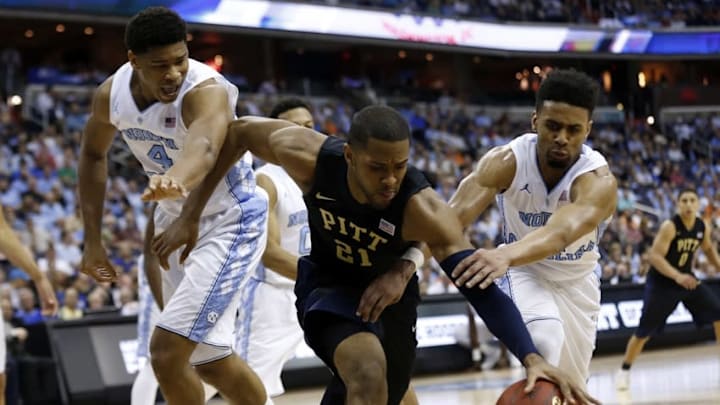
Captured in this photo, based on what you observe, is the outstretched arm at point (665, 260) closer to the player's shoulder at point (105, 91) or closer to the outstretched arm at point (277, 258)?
the outstretched arm at point (277, 258)

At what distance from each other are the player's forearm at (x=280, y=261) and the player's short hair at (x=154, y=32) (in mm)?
1801

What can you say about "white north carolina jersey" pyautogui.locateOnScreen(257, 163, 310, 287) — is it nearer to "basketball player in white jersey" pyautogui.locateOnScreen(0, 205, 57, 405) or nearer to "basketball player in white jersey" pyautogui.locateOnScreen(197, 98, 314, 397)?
"basketball player in white jersey" pyautogui.locateOnScreen(197, 98, 314, 397)

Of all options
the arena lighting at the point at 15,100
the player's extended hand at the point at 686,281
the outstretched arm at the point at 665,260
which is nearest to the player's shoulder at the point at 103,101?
the outstretched arm at the point at 665,260

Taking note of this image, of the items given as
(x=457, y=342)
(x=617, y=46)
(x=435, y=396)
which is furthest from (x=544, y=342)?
(x=617, y=46)

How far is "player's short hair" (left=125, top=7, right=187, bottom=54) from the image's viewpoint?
5.00 m

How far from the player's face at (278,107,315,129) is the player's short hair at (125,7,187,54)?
1.81 m

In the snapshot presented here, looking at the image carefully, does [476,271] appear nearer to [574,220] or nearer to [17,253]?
[574,220]

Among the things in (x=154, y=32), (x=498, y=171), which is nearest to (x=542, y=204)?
(x=498, y=171)

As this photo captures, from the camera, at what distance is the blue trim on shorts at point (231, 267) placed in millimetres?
5168

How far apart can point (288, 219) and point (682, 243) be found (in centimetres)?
593

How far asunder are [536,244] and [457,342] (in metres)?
9.34

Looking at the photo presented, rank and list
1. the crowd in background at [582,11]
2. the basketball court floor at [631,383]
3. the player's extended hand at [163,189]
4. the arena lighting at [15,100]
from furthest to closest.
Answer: the crowd in background at [582,11], the arena lighting at [15,100], the basketball court floor at [631,383], the player's extended hand at [163,189]

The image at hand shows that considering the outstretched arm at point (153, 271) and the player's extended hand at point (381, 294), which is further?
the outstretched arm at point (153, 271)

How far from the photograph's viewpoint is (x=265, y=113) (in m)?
22.2
